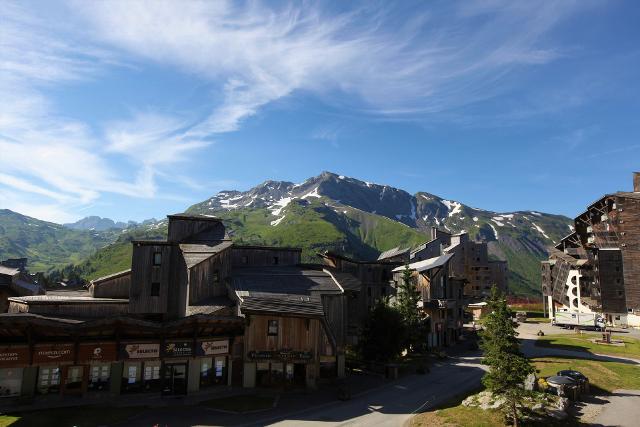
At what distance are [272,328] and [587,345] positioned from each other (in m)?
45.9

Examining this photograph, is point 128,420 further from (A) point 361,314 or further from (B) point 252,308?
(A) point 361,314

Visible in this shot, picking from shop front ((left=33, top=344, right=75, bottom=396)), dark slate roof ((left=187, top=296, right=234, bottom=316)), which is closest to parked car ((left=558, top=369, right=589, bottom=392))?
dark slate roof ((left=187, top=296, right=234, bottom=316))

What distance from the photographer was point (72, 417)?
1129 inches

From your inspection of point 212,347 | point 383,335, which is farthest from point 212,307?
point 383,335

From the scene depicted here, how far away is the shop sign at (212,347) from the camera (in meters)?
35.8

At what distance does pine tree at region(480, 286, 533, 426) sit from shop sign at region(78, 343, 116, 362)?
2864 centimetres

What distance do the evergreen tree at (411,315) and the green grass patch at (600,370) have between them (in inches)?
527

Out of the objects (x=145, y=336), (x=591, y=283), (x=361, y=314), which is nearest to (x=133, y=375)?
(x=145, y=336)

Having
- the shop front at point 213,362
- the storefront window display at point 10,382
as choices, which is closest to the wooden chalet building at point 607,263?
the shop front at point 213,362

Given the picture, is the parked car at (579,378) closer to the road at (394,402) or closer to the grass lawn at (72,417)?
the road at (394,402)

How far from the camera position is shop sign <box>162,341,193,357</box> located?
3466 centimetres

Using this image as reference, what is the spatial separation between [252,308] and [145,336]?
30.0 ft

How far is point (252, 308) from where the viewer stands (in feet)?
123

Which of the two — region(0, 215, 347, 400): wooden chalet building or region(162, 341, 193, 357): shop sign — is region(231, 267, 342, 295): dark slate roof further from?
region(162, 341, 193, 357): shop sign
